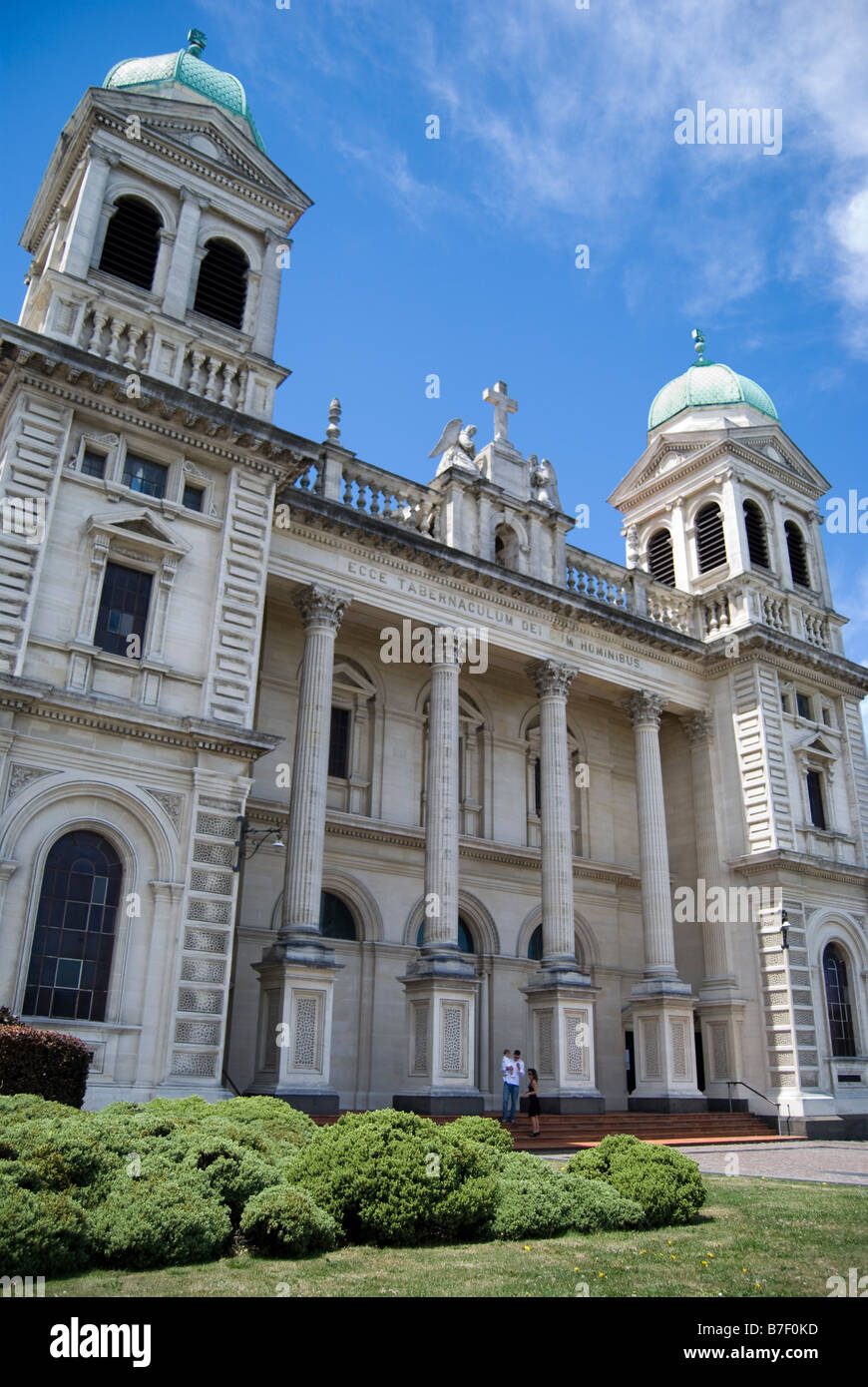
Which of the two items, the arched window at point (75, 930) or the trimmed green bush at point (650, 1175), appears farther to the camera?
the arched window at point (75, 930)

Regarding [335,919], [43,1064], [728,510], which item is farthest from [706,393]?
[43,1064]

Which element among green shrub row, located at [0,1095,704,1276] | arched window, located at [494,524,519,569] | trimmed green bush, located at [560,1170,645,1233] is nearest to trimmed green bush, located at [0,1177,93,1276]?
green shrub row, located at [0,1095,704,1276]

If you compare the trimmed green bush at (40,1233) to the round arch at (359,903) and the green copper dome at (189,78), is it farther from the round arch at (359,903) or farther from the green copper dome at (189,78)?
the green copper dome at (189,78)

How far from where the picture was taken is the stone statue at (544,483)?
31656 mm

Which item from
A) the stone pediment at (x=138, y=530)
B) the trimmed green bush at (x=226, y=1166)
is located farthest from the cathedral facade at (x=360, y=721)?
the trimmed green bush at (x=226, y=1166)

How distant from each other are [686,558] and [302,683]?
1828 cm

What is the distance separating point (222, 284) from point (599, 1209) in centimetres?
2246

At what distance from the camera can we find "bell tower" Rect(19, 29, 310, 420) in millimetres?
22656

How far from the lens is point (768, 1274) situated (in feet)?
28.9

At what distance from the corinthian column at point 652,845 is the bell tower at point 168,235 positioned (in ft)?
49.5

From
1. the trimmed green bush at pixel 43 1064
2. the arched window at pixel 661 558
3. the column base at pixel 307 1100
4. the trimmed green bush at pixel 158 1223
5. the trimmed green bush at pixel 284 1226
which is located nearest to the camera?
the trimmed green bush at pixel 158 1223

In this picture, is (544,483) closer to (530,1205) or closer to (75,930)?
(75,930)
